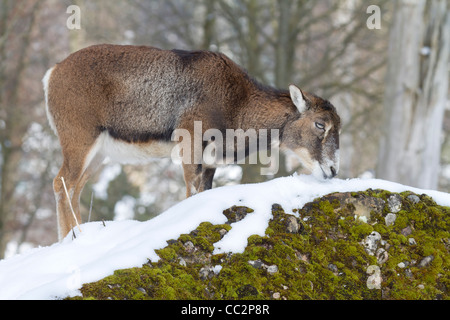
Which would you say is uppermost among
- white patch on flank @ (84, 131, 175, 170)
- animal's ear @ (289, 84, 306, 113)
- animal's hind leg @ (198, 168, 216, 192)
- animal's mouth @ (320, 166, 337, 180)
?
animal's ear @ (289, 84, 306, 113)

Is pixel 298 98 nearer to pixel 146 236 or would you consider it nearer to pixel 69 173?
pixel 69 173

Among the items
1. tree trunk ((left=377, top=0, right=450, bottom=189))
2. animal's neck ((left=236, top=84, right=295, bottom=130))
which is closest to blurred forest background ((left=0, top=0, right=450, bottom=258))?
tree trunk ((left=377, top=0, right=450, bottom=189))

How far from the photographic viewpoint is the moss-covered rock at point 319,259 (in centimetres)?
A: 335

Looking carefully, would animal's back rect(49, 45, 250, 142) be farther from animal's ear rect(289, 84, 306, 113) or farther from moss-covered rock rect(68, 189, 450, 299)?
moss-covered rock rect(68, 189, 450, 299)

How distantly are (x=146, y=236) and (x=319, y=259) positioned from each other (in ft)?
3.83

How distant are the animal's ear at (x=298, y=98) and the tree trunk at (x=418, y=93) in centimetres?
537

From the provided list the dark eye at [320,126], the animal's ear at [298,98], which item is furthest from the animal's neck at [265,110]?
the dark eye at [320,126]

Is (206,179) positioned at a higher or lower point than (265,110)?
lower

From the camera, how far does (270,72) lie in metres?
15.4

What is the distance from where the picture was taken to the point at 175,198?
17.4m

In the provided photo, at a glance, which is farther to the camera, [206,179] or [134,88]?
[206,179]

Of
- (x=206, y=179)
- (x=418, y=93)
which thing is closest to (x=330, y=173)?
(x=206, y=179)

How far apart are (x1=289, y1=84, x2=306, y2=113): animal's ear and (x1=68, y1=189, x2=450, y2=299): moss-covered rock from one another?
2.45m

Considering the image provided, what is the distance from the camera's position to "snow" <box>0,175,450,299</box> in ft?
10.9
